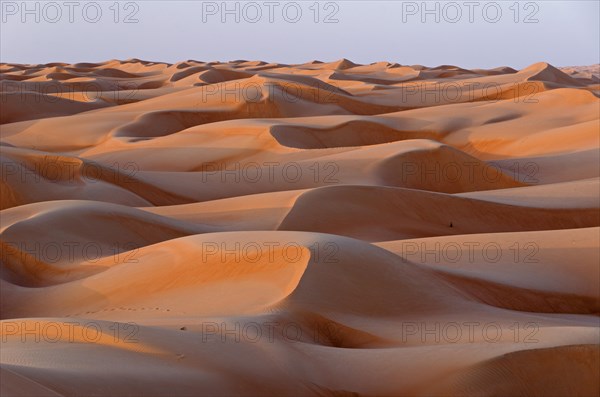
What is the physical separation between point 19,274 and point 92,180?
159 cm

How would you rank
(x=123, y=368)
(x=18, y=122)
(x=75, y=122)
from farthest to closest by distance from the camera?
(x=18, y=122) < (x=75, y=122) < (x=123, y=368)

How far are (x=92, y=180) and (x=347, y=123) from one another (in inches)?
114

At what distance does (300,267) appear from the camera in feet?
9.25

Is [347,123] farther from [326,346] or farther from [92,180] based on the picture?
[326,346]

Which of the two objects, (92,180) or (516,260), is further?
(92,180)

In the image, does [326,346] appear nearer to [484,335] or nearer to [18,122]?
[484,335]

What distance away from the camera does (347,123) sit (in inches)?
294

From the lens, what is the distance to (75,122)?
8.39 m

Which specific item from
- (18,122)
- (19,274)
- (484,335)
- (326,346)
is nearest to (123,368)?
(326,346)

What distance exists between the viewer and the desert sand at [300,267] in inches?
81.7

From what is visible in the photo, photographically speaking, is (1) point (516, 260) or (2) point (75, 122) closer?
(1) point (516, 260)

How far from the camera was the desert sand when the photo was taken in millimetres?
2076

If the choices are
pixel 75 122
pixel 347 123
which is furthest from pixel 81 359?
pixel 75 122

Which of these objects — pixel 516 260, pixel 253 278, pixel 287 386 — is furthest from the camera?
pixel 516 260
